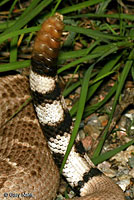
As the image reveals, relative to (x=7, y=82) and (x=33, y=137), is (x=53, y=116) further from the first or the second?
(x=7, y=82)

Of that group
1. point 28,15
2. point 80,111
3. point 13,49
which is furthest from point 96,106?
point 28,15

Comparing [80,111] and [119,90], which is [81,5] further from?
[80,111]

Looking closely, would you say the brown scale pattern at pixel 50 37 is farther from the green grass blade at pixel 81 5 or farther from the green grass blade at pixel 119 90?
the green grass blade at pixel 81 5

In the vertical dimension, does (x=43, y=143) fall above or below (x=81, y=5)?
below

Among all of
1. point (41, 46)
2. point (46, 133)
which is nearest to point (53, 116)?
point (46, 133)

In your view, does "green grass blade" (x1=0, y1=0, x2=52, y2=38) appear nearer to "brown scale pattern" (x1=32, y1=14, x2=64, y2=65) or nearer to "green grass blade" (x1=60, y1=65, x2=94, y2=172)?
"green grass blade" (x1=60, y1=65, x2=94, y2=172)

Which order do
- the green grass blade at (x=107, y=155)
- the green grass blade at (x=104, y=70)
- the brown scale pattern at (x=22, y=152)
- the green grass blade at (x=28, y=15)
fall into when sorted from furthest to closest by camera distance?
the green grass blade at (x=104, y=70) → the green grass blade at (x=28, y=15) → the green grass blade at (x=107, y=155) → the brown scale pattern at (x=22, y=152)

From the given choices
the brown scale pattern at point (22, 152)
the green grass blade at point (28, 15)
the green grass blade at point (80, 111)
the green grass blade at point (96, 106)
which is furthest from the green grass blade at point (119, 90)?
the green grass blade at point (28, 15)
